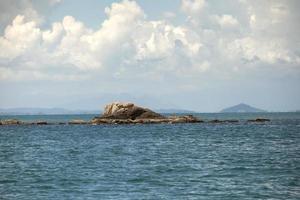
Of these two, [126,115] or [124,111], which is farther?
[126,115]

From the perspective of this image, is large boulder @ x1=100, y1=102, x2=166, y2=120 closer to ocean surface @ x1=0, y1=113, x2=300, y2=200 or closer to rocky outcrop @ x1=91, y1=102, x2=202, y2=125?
rocky outcrop @ x1=91, y1=102, x2=202, y2=125

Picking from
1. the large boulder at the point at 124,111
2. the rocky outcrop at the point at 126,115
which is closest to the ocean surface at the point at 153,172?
the large boulder at the point at 124,111

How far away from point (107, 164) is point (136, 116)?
8883cm

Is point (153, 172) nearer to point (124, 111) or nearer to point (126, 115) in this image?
point (124, 111)

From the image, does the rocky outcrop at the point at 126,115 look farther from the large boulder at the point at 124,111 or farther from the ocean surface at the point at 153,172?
the ocean surface at the point at 153,172

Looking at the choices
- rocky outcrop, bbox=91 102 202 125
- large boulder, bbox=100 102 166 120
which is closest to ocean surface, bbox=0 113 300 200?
large boulder, bbox=100 102 166 120

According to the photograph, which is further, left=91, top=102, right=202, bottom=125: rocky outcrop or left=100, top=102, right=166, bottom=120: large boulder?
left=91, top=102, right=202, bottom=125: rocky outcrop

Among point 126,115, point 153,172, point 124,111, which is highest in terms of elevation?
point 124,111

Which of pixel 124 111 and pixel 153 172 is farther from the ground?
pixel 124 111

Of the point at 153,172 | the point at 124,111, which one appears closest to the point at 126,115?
the point at 124,111

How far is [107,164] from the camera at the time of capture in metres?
49.6


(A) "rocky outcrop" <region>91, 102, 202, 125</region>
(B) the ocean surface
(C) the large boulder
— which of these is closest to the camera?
(B) the ocean surface

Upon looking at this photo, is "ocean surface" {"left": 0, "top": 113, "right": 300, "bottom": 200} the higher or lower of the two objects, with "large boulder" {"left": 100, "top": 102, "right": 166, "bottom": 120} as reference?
lower

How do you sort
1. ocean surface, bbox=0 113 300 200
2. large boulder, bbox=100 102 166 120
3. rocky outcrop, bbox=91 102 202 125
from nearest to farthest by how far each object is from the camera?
ocean surface, bbox=0 113 300 200 → large boulder, bbox=100 102 166 120 → rocky outcrop, bbox=91 102 202 125
